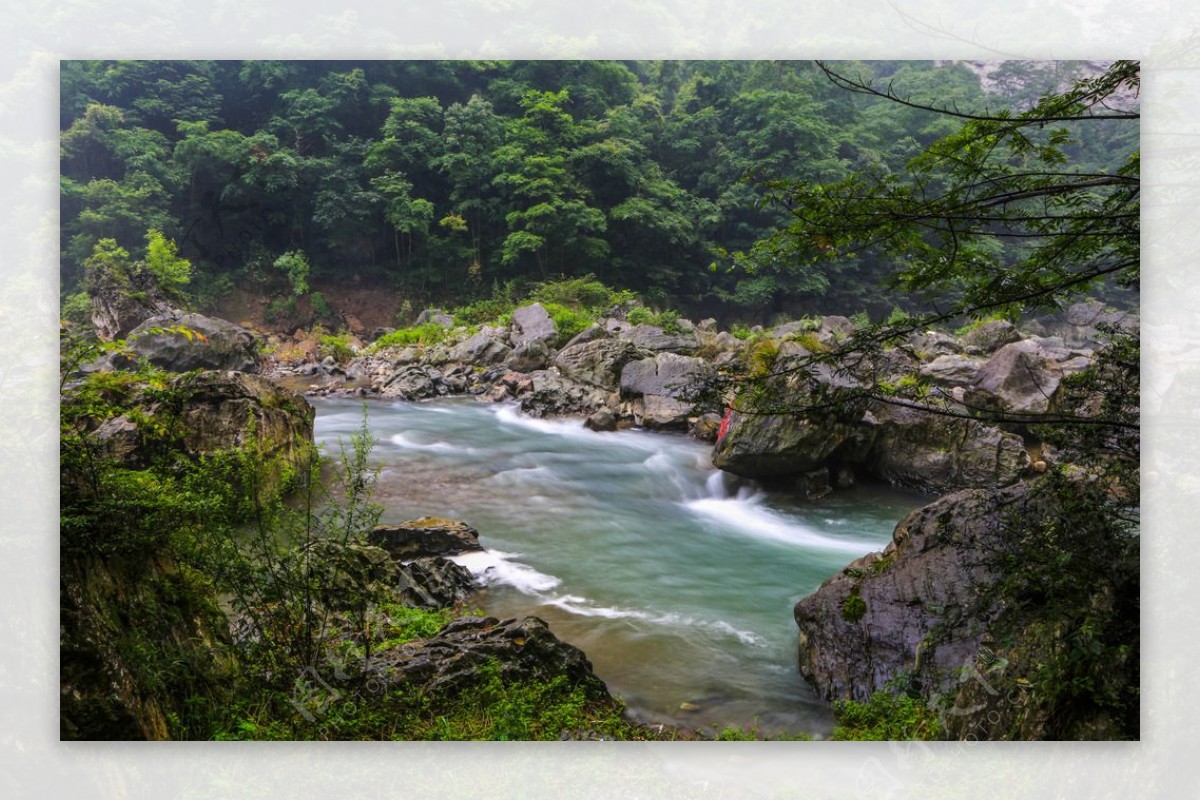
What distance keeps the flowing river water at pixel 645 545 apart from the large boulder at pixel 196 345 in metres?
0.71

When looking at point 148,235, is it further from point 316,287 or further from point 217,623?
point 217,623

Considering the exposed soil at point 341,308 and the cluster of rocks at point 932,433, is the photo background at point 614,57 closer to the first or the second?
the cluster of rocks at point 932,433

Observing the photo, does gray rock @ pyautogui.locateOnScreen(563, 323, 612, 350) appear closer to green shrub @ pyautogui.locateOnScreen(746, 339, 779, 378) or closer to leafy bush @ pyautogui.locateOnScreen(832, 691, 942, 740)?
green shrub @ pyautogui.locateOnScreen(746, 339, 779, 378)

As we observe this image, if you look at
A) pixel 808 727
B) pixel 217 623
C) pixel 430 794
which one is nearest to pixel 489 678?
pixel 430 794

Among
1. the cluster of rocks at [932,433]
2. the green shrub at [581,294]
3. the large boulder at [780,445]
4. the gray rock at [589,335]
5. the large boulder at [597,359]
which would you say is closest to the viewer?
the cluster of rocks at [932,433]

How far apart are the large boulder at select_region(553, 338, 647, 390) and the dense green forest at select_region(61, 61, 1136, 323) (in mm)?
2328

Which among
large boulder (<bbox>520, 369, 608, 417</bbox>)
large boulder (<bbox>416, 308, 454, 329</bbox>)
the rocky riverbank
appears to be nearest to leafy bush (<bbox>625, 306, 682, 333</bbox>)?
the rocky riverbank

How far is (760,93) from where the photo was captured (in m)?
4.55

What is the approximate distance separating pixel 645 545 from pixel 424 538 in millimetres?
1273

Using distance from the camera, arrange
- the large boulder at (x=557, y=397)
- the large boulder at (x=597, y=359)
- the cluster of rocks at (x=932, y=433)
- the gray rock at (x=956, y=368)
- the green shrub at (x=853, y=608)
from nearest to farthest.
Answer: the green shrub at (x=853, y=608), the cluster of rocks at (x=932, y=433), the gray rock at (x=956, y=368), the large boulder at (x=557, y=397), the large boulder at (x=597, y=359)

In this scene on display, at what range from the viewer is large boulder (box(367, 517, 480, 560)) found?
12.4 ft

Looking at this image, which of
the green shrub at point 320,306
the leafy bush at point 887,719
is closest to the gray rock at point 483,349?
the green shrub at point 320,306

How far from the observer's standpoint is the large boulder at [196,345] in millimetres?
4047

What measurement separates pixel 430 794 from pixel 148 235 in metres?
3.21
